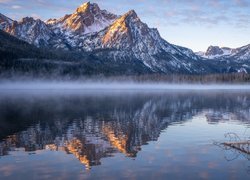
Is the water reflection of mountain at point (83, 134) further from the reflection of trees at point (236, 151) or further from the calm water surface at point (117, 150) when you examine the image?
the reflection of trees at point (236, 151)

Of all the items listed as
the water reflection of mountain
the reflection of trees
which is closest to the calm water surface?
the water reflection of mountain

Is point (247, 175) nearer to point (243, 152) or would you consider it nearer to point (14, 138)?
point (243, 152)

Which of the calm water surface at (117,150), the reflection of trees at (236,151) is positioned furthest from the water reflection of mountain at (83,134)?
the reflection of trees at (236,151)

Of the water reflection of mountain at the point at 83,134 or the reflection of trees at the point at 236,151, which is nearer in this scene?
the reflection of trees at the point at 236,151

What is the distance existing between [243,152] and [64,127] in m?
30.8

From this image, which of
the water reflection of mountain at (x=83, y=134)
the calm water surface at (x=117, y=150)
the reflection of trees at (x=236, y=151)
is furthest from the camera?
the water reflection of mountain at (x=83, y=134)

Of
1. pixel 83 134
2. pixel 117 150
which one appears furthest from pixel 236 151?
pixel 83 134

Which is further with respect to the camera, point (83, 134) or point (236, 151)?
point (83, 134)

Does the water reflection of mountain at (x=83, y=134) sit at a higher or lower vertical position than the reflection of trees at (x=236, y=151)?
lower

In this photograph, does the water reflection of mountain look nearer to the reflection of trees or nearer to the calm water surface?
the calm water surface

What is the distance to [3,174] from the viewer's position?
102 ft

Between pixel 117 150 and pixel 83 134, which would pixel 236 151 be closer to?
pixel 117 150

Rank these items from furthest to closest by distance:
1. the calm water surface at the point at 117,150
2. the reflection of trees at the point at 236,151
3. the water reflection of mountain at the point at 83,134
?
the water reflection of mountain at the point at 83,134 → the reflection of trees at the point at 236,151 → the calm water surface at the point at 117,150

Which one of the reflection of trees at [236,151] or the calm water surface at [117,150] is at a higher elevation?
the reflection of trees at [236,151]
